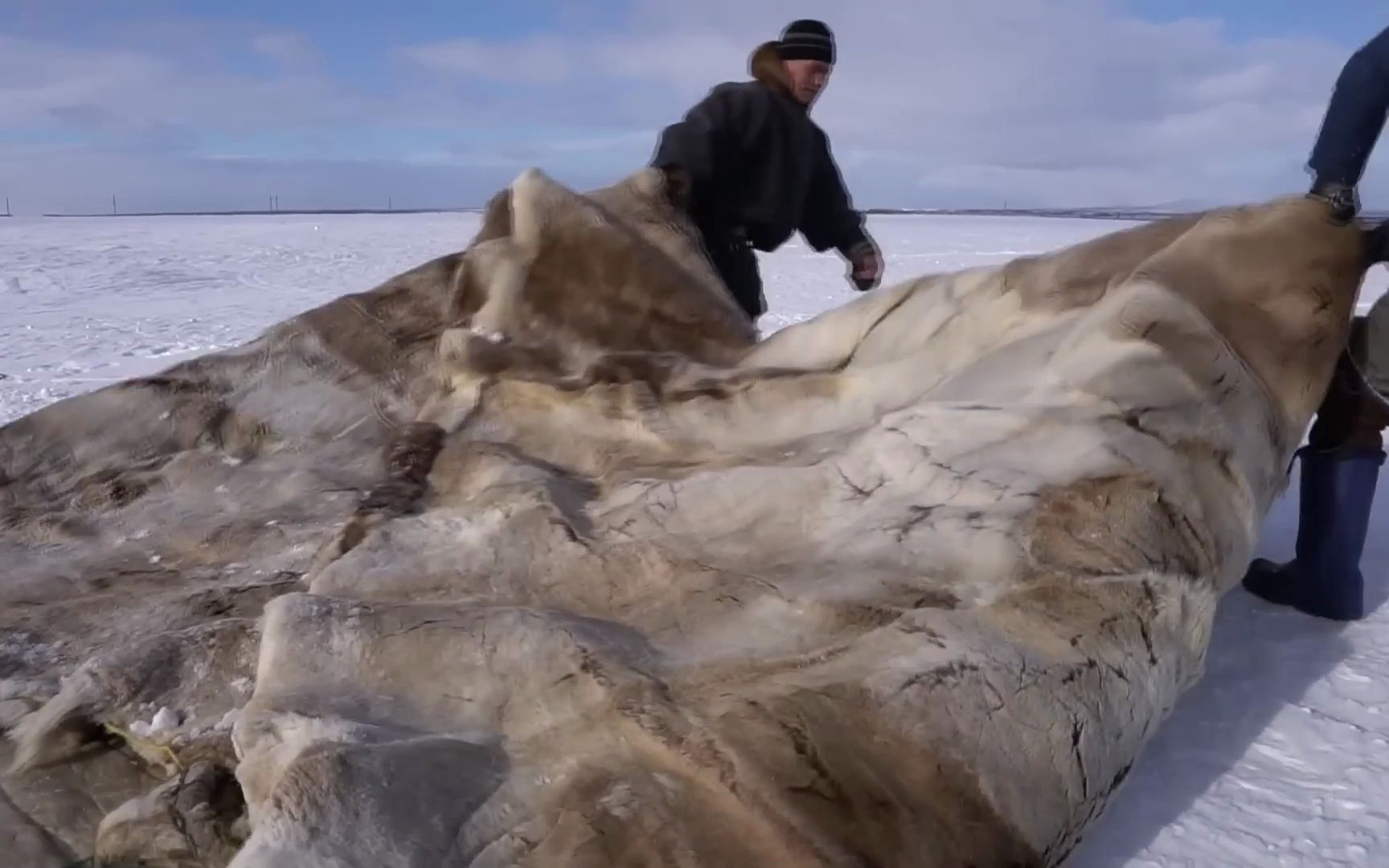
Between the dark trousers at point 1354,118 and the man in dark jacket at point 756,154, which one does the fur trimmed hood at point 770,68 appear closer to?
the man in dark jacket at point 756,154

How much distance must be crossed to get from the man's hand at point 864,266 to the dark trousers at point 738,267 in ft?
1.31

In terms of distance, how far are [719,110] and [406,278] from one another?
3.60 ft

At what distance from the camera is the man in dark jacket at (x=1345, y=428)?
2.48 metres

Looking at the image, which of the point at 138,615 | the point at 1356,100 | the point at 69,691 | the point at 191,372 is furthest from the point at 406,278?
the point at 1356,100

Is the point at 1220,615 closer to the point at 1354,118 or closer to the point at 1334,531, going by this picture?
the point at 1334,531

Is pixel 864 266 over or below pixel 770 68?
below

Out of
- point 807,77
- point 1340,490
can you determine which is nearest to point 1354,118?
point 1340,490

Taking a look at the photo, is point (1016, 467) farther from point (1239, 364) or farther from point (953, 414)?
point (1239, 364)

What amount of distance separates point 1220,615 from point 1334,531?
316 mm

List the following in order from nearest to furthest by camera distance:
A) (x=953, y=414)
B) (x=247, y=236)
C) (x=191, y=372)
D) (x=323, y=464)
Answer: (x=953, y=414), (x=323, y=464), (x=191, y=372), (x=247, y=236)

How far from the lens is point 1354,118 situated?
248 centimetres

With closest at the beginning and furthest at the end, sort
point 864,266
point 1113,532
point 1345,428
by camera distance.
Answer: point 1113,532, point 1345,428, point 864,266

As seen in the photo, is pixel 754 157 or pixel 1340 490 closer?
pixel 1340 490

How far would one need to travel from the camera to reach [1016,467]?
2.05 metres
